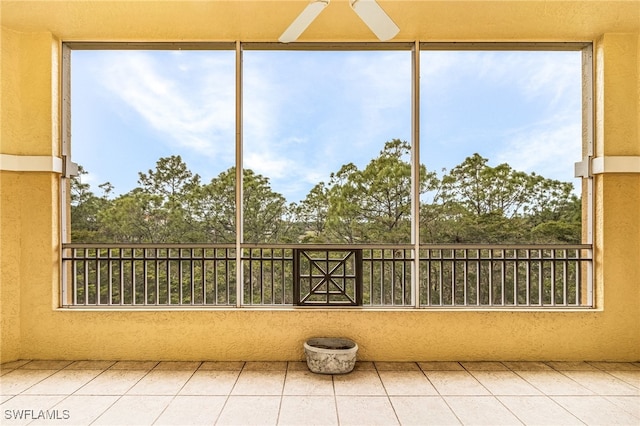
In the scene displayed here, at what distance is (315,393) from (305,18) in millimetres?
2602

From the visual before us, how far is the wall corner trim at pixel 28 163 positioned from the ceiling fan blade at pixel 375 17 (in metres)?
3.07

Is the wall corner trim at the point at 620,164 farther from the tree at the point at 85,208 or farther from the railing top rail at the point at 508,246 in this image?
the tree at the point at 85,208

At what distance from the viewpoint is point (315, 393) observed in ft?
8.31

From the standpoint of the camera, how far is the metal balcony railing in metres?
3.27

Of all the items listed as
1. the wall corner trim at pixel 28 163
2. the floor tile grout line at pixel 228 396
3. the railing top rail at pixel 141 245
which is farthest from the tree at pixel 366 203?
the wall corner trim at pixel 28 163

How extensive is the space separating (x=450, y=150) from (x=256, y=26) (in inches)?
92.5

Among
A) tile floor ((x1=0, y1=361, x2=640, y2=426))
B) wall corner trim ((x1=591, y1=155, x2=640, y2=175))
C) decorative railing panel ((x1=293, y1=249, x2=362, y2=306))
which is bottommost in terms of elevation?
tile floor ((x1=0, y1=361, x2=640, y2=426))

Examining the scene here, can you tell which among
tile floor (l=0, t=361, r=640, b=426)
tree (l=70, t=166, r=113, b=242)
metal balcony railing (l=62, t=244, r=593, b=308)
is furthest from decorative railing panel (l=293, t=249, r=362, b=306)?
tree (l=70, t=166, r=113, b=242)

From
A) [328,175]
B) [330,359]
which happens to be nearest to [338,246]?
[328,175]

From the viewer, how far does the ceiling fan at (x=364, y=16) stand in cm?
191

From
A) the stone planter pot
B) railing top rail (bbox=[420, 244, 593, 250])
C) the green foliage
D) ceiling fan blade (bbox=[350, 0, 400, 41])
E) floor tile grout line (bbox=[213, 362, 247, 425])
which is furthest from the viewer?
the green foliage

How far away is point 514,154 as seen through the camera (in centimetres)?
363

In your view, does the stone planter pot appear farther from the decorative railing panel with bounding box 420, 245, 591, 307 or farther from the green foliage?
the green foliage

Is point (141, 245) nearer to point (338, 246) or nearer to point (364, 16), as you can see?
point (338, 246)
